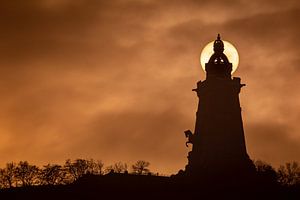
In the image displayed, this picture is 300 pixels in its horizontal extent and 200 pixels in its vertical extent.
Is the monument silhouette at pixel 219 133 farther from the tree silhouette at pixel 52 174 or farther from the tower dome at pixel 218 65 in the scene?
the tree silhouette at pixel 52 174

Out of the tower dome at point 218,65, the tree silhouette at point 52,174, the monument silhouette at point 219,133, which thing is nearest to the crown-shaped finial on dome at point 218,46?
the tower dome at point 218,65

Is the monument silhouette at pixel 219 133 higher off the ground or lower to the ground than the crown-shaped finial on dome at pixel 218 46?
lower

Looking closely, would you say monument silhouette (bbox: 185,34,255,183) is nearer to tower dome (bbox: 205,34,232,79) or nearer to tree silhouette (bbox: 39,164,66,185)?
tower dome (bbox: 205,34,232,79)

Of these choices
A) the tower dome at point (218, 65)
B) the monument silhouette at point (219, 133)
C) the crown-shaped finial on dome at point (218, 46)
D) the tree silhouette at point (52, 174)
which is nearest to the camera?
the monument silhouette at point (219, 133)

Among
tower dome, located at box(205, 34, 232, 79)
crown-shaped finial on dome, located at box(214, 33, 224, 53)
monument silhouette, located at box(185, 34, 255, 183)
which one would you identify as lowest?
monument silhouette, located at box(185, 34, 255, 183)

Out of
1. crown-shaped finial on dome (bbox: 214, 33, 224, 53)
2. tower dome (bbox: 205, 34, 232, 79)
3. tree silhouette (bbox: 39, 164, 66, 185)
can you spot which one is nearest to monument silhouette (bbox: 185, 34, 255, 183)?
tower dome (bbox: 205, 34, 232, 79)

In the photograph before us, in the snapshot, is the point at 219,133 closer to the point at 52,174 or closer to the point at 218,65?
the point at 218,65

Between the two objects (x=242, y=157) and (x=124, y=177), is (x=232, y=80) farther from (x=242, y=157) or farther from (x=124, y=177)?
(x=124, y=177)

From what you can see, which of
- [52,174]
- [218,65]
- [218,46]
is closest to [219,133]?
[218,65]

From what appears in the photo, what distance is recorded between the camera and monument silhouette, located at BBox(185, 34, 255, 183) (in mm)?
51062

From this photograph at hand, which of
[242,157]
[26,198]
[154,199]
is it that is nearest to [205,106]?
[242,157]

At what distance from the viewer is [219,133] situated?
51688 mm

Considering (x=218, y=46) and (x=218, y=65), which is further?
(x=218, y=46)

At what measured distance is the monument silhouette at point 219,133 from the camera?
51.1 metres
